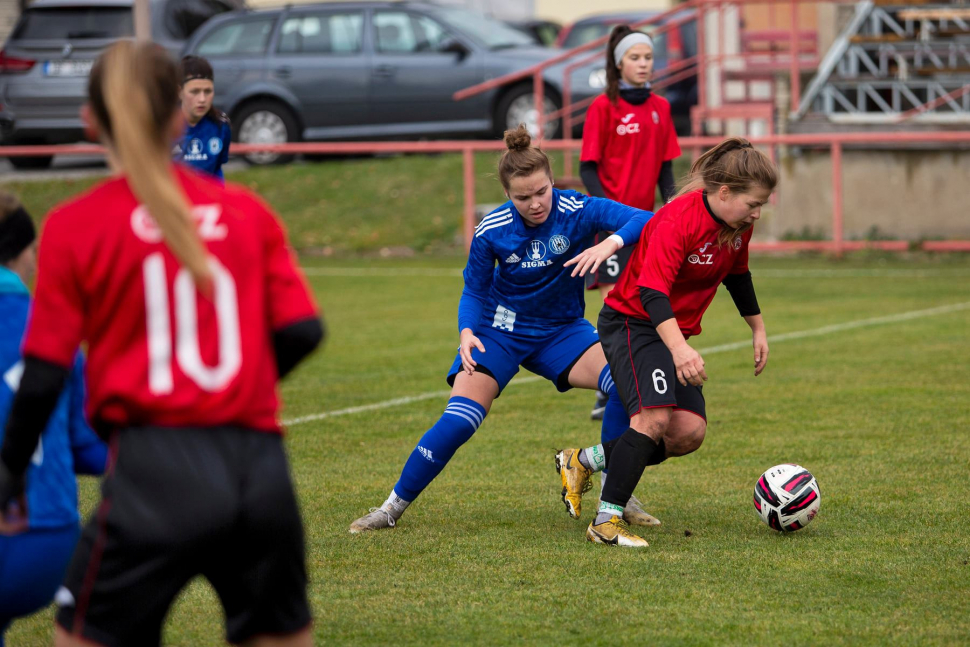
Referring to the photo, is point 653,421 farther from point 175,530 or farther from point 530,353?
point 175,530

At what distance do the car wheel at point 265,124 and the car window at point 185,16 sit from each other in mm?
2019

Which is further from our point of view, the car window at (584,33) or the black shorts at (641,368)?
the car window at (584,33)

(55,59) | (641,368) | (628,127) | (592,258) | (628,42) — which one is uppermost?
(55,59)

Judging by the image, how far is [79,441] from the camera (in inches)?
118

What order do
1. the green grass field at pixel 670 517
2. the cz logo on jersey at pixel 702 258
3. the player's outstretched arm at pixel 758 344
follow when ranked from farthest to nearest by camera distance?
the player's outstretched arm at pixel 758 344 < the cz logo on jersey at pixel 702 258 < the green grass field at pixel 670 517

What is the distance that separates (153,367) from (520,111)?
15463mm

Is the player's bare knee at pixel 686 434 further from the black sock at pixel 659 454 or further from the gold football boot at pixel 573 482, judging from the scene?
the gold football boot at pixel 573 482

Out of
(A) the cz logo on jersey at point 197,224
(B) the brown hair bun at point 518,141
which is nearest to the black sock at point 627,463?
(B) the brown hair bun at point 518,141

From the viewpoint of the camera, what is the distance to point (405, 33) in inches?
683

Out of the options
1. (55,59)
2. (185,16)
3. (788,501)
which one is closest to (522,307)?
(788,501)

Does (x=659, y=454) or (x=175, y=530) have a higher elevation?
(x=175, y=530)

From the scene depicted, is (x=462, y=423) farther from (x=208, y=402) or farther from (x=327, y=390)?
(x=327, y=390)

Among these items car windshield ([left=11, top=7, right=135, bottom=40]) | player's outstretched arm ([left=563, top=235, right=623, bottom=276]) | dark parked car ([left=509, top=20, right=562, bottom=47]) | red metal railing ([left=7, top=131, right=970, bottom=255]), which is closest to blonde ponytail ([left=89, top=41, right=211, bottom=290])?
player's outstretched arm ([left=563, top=235, right=623, bottom=276])

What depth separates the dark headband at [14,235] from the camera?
298cm
